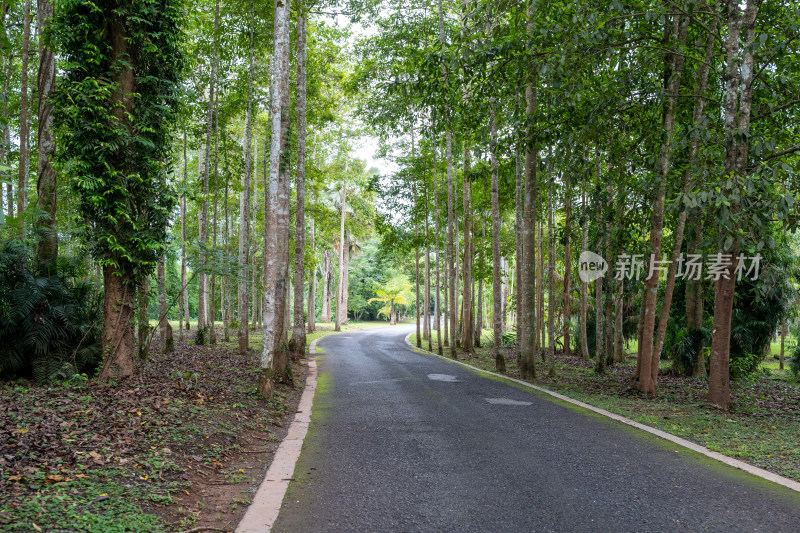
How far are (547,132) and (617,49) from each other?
1900mm

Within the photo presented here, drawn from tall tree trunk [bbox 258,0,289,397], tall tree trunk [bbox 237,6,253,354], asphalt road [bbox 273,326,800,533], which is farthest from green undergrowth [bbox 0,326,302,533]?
tall tree trunk [bbox 237,6,253,354]

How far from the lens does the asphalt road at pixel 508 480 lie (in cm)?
360

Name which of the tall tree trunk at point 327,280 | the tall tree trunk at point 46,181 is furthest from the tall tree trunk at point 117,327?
the tall tree trunk at point 327,280

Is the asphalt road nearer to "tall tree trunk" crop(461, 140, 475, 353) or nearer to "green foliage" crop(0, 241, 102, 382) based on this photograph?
"green foliage" crop(0, 241, 102, 382)

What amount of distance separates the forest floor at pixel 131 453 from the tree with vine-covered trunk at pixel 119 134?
5.15 ft

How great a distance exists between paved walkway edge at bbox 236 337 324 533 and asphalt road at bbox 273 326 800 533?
102 millimetres

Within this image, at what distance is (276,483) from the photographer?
4.41 m

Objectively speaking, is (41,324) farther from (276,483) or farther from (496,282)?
(496,282)

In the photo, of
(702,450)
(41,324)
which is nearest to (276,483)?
(702,450)

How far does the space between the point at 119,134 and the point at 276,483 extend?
5818mm

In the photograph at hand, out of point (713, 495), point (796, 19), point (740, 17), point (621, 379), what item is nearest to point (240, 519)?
point (713, 495)

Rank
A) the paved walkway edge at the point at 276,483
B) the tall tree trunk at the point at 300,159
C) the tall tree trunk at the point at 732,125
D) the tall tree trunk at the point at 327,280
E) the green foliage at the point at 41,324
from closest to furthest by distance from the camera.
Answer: the paved walkway edge at the point at 276,483 → the tall tree trunk at the point at 732,125 → the green foliage at the point at 41,324 → the tall tree trunk at the point at 300,159 → the tall tree trunk at the point at 327,280

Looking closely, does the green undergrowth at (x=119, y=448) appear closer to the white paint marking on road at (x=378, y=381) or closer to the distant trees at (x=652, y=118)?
the white paint marking on road at (x=378, y=381)

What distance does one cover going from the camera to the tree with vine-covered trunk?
24.5 feet
